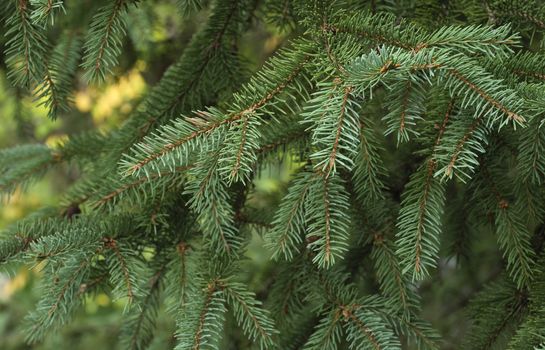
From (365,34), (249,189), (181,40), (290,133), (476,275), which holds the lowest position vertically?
(476,275)

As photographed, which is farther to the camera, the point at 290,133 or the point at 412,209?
the point at 290,133

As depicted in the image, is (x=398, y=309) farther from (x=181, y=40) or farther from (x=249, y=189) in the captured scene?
(x=181, y=40)

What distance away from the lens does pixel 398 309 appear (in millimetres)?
1323

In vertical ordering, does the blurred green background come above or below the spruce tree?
below

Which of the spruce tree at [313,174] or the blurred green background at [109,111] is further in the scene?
the blurred green background at [109,111]

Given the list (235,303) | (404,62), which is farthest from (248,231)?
(404,62)

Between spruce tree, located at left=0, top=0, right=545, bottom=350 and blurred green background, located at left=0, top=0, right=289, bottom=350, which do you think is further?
blurred green background, located at left=0, top=0, right=289, bottom=350

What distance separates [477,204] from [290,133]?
1.59 feet

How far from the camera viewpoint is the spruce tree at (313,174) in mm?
1067

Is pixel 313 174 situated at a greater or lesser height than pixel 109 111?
greater

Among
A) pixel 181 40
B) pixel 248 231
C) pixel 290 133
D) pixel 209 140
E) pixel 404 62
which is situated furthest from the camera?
pixel 181 40

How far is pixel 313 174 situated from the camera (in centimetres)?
123

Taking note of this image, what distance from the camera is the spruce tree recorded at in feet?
3.50

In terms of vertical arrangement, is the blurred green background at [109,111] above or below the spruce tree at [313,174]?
below
